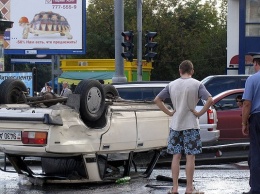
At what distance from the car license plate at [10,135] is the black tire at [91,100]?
861 mm

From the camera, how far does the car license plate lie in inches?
381

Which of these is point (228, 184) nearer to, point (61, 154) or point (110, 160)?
point (110, 160)

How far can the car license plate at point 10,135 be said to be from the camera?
9.67 m

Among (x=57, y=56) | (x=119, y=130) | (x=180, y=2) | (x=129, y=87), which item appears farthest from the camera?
(x=180, y=2)

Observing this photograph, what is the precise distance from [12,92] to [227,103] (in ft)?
27.2

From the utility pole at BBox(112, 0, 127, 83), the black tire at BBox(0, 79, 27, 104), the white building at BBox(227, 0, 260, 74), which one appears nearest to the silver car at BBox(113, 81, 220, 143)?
the black tire at BBox(0, 79, 27, 104)

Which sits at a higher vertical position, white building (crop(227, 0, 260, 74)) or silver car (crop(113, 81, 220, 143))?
white building (crop(227, 0, 260, 74))

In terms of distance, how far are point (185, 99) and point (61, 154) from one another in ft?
5.61

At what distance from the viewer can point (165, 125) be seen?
1096 cm

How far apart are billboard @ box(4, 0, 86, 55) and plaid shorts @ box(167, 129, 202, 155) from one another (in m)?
31.1

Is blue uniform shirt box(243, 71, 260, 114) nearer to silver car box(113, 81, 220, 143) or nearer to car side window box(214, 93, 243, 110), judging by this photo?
silver car box(113, 81, 220, 143)

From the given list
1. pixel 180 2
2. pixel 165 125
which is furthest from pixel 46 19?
pixel 165 125

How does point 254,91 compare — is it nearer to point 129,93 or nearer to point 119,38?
point 129,93

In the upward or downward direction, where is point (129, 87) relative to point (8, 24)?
downward
